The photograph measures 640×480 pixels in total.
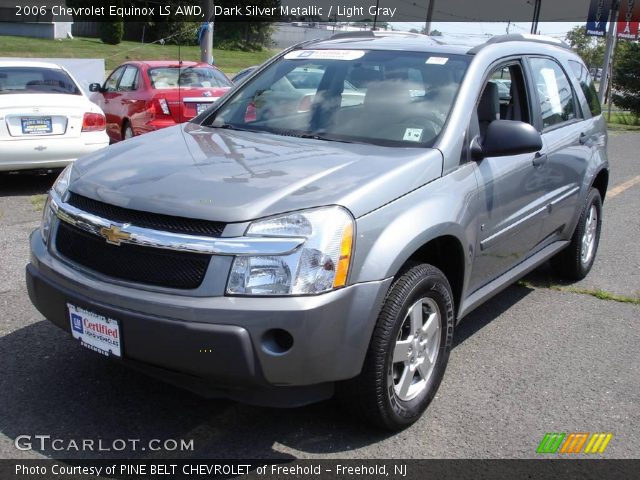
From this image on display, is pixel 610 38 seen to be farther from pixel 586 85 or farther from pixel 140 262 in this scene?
pixel 140 262

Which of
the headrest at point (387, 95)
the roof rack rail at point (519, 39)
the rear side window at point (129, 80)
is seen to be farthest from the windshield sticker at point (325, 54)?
the rear side window at point (129, 80)

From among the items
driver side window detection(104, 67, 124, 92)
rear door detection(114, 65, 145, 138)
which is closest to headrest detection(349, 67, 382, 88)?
rear door detection(114, 65, 145, 138)

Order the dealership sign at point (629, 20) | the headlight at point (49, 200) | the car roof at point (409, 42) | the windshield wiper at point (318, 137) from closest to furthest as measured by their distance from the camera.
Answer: the headlight at point (49, 200)
the windshield wiper at point (318, 137)
the car roof at point (409, 42)
the dealership sign at point (629, 20)

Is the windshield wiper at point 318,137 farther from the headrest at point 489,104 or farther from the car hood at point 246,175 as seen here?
the headrest at point 489,104

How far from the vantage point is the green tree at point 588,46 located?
64875 millimetres

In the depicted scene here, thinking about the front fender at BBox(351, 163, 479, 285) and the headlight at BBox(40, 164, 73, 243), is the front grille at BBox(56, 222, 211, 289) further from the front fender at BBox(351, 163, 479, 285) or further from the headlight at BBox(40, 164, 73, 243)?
the front fender at BBox(351, 163, 479, 285)

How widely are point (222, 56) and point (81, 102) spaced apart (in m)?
40.0

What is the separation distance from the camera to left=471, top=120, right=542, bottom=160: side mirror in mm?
3777

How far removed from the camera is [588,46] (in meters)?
71.0

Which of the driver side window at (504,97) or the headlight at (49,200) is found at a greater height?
the driver side window at (504,97)

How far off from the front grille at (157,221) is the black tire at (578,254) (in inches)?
140

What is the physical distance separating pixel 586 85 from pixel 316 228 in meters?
3.78

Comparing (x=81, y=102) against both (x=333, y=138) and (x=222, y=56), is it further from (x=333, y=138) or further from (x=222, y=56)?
(x=222, y=56)

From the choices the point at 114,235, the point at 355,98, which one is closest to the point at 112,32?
the point at 355,98
